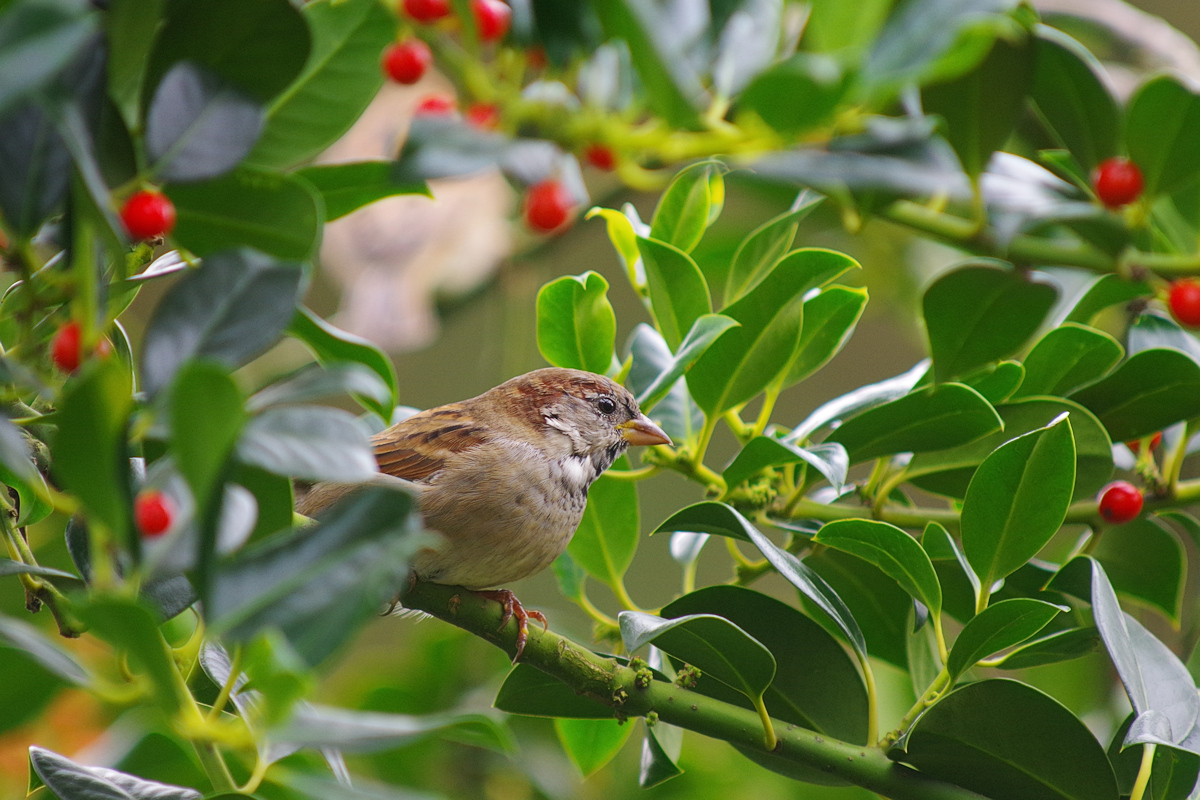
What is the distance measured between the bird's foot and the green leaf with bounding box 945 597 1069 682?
0.54 metres

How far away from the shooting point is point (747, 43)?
1.07 metres

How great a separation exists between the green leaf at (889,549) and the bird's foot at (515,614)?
0.40 metres

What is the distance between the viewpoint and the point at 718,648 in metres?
1.24

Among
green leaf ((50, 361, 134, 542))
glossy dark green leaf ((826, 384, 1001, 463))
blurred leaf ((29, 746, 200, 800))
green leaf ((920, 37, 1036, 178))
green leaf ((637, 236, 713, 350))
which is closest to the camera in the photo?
green leaf ((50, 361, 134, 542))

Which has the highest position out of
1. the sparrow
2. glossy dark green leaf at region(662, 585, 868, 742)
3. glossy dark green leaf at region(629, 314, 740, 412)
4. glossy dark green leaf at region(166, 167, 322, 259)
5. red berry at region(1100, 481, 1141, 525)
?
glossy dark green leaf at region(166, 167, 322, 259)

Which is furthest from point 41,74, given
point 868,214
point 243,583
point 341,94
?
point 868,214

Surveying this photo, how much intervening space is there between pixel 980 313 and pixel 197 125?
3.09 ft

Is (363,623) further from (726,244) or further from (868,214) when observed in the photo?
(726,244)

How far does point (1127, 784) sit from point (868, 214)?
811 millimetres

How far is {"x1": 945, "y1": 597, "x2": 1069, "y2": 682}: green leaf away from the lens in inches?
47.3

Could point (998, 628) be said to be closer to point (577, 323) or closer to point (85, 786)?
point (577, 323)

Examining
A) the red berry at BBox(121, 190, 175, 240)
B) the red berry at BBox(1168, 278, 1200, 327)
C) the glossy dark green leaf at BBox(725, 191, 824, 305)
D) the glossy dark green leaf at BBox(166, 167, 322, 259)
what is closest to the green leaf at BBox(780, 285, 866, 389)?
the glossy dark green leaf at BBox(725, 191, 824, 305)

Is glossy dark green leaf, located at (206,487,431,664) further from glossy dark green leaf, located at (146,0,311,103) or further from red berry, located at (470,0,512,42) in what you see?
red berry, located at (470,0,512,42)

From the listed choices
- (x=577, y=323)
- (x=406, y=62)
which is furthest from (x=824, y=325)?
(x=406, y=62)
